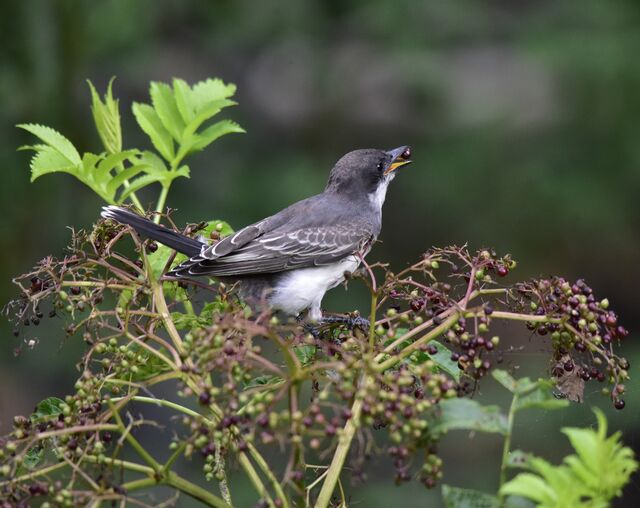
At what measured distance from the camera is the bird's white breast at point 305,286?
429cm

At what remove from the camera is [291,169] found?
29.4ft

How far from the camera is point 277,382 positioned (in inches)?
85.2

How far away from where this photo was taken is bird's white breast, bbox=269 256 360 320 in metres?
4.29

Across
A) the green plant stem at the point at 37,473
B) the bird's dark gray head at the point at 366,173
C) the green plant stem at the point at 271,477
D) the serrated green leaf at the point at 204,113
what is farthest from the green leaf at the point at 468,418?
the bird's dark gray head at the point at 366,173

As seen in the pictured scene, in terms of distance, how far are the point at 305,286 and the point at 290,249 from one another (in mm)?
184

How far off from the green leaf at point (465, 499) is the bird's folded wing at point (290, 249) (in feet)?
7.42

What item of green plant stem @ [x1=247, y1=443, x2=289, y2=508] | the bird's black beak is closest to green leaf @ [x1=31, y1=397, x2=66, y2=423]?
green plant stem @ [x1=247, y1=443, x2=289, y2=508]

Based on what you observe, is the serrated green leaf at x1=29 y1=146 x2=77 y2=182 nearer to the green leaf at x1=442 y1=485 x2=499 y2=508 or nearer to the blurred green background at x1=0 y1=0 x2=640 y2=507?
the green leaf at x1=442 y1=485 x2=499 y2=508

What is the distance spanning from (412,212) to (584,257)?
206 centimetres

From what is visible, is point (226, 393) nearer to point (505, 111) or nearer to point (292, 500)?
point (292, 500)

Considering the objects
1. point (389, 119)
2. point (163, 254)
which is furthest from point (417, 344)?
point (389, 119)

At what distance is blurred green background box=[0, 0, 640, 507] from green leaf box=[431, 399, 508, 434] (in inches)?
219

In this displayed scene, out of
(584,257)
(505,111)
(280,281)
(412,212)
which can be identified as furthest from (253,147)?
(280,281)

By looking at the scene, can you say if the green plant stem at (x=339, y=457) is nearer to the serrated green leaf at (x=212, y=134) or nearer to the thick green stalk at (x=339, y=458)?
the thick green stalk at (x=339, y=458)
